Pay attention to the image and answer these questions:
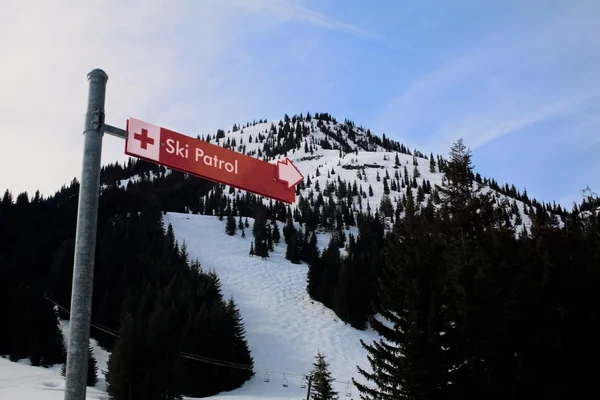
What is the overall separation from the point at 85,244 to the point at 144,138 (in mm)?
1031

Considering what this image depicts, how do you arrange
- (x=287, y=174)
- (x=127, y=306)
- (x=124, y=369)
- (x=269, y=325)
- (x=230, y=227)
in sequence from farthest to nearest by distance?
(x=230, y=227), (x=269, y=325), (x=127, y=306), (x=124, y=369), (x=287, y=174)

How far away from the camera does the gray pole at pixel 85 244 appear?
3.27 metres

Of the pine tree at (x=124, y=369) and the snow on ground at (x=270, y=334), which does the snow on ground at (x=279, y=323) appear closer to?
the snow on ground at (x=270, y=334)

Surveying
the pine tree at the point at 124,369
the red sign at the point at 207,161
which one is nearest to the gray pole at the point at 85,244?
the red sign at the point at 207,161

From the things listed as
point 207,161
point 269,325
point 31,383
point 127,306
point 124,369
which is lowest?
point 31,383

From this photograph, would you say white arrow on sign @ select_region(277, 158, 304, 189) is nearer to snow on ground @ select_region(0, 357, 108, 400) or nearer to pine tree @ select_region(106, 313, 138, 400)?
pine tree @ select_region(106, 313, 138, 400)

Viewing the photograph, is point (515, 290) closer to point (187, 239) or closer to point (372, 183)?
point (187, 239)

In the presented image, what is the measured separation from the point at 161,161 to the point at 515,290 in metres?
20.9

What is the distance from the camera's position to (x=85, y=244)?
3.43m

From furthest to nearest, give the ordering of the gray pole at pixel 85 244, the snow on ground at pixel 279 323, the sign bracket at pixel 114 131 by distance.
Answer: the snow on ground at pixel 279 323 → the sign bracket at pixel 114 131 → the gray pole at pixel 85 244

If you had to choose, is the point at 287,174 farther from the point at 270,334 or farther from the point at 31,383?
the point at 270,334

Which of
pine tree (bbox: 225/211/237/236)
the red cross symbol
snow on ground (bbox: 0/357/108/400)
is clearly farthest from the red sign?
pine tree (bbox: 225/211/237/236)

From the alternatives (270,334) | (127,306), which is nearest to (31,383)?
(127,306)

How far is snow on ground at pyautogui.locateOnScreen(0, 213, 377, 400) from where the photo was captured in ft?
133
